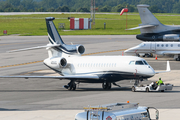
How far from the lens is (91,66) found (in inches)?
1416

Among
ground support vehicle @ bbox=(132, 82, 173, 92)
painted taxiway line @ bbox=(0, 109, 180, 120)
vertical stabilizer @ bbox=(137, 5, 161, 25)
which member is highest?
vertical stabilizer @ bbox=(137, 5, 161, 25)

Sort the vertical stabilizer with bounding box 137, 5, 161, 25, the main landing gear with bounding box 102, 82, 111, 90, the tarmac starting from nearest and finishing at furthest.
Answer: the tarmac → the main landing gear with bounding box 102, 82, 111, 90 → the vertical stabilizer with bounding box 137, 5, 161, 25

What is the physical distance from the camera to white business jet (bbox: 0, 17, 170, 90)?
33.6 m

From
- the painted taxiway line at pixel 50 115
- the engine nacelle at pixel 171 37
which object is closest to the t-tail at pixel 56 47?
the painted taxiway line at pixel 50 115

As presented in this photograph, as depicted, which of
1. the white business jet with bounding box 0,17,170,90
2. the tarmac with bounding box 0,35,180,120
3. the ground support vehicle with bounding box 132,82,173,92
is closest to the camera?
the tarmac with bounding box 0,35,180,120

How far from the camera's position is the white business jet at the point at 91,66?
33.6 metres

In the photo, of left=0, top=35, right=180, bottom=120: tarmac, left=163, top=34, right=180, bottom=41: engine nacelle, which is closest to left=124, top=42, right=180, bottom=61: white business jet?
left=0, top=35, right=180, bottom=120: tarmac

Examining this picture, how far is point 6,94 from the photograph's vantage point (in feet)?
108

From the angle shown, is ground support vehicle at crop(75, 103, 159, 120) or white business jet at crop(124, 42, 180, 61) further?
white business jet at crop(124, 42, 180, 61)

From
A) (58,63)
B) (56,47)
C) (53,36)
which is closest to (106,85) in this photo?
(58,63)

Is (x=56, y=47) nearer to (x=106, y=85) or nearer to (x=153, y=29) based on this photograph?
(x=106, y=85)

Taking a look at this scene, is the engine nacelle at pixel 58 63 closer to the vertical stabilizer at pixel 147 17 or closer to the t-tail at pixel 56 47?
the t-tail at pixel 56 47

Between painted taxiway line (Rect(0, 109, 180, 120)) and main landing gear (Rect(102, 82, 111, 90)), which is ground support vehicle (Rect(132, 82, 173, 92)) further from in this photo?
painted taxiway line (Rect(0, 109, 180, 120))

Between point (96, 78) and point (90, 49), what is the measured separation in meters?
40.6
